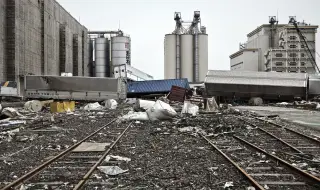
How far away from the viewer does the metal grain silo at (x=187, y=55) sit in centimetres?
5638

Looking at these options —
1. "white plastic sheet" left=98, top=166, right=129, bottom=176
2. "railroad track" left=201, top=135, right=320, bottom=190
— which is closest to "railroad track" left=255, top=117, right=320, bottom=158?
"railroad track" left=201, top=135, right=320, bottom=190

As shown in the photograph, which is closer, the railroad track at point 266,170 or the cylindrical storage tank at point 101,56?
the railroad track at point 266,170

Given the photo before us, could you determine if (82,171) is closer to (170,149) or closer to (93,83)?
(170,149)

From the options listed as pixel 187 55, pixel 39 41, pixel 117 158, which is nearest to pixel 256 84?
pixel 187 55

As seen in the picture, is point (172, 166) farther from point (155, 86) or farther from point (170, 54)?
point (170, 54)

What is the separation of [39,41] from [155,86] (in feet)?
48.3

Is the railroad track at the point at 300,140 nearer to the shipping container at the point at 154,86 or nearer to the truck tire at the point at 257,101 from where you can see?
the truck tire at the point at 257,101

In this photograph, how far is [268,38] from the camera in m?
75.2

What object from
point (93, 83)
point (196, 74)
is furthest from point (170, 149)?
point (196, 74)

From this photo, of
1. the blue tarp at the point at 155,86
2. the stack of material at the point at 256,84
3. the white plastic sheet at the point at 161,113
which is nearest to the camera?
the white plastic sheet at the point at 161,113

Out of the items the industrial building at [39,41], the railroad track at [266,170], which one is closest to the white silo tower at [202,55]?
the industrial building at [39,41]

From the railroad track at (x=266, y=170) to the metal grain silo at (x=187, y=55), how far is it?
156 ft

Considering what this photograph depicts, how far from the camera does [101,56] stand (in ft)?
198

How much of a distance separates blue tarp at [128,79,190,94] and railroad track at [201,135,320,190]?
101ft
